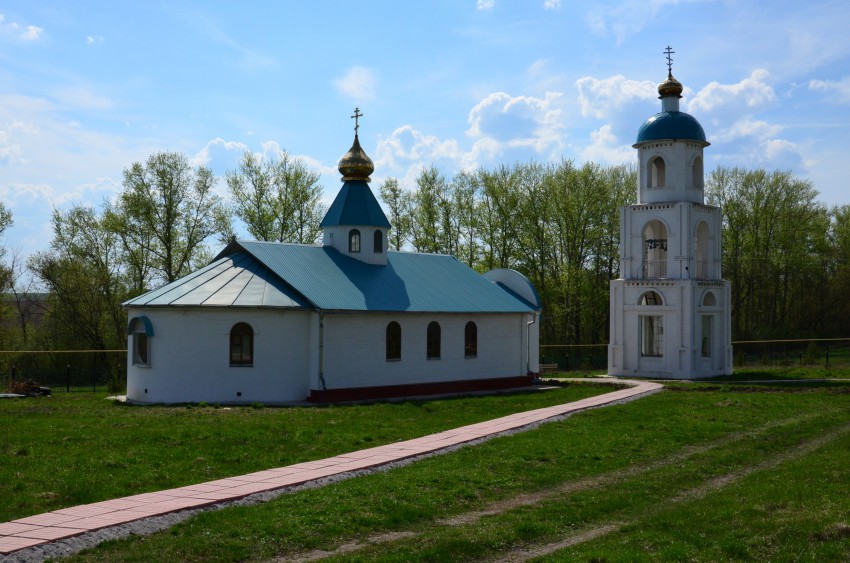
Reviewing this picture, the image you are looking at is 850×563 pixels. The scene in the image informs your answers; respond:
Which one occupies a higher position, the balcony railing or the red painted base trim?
the balcony railing

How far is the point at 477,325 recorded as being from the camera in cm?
2861

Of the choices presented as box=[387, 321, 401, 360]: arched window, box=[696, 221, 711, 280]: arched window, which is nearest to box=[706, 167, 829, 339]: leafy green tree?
box=[696, 221, 711, 280]: arched window

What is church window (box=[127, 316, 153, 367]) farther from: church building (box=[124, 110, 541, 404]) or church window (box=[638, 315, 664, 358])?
church window (box=[638, 315, 664, 358])

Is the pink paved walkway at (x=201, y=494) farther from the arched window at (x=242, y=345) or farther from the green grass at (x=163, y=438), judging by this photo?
the arched window at (x=242, y=345)

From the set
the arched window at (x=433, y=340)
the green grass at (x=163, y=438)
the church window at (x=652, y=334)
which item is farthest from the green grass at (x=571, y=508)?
the church window at (x=652, y=334)

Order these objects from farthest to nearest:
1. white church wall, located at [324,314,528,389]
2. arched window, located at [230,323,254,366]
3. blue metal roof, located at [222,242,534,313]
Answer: blue metal roof, located at [222,242,534,313], white church wall, located at [324,314,528,389], arched window, located at [230,323,254,366]

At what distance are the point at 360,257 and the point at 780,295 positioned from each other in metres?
37.2

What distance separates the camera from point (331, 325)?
2391cm

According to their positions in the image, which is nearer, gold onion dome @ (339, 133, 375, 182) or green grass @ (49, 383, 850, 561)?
green grass @ (49, 383, 850, 561)

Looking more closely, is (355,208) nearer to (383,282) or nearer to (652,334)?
(383,282)

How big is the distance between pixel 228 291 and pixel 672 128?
18512mm

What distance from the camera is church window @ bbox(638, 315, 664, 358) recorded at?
32.9 meters

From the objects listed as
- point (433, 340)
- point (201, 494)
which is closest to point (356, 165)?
point (433, 340)

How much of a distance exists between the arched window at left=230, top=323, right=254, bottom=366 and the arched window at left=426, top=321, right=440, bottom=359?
239 inches
